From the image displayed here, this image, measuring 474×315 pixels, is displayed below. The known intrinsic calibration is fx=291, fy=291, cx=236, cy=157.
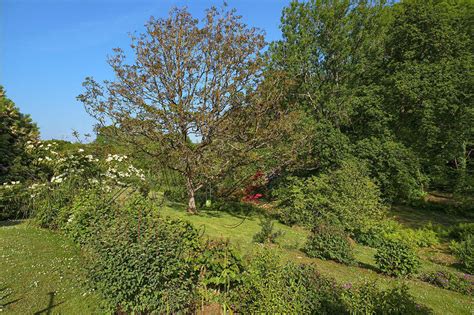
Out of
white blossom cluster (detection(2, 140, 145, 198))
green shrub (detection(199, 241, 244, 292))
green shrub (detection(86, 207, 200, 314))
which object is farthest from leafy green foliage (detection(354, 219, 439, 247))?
green shrub (detection(86, 207, 200, 314))

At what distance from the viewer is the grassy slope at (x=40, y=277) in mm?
4945

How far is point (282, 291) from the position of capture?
4.57 metres

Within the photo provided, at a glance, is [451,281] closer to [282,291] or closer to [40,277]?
[282,291]

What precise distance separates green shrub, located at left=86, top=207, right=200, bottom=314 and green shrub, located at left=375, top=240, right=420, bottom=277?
19.2ft

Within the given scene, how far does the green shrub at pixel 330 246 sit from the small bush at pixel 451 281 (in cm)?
210

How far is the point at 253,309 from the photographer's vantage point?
178 inches

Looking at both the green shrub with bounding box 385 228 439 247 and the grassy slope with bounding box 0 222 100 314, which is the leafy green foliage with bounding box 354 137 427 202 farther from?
the grassy slope with bounding box 0 222 100 314

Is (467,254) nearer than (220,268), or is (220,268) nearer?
(220,268)

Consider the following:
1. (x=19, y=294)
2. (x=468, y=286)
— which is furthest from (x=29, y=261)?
(x=468, y=286)

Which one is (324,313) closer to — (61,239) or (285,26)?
(61,239)

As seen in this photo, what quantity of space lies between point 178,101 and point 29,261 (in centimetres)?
860

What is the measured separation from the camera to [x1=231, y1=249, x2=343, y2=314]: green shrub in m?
4.42

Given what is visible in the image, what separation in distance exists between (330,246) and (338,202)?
4.75 m

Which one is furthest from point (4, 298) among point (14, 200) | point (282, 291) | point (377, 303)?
point (14, 200)
